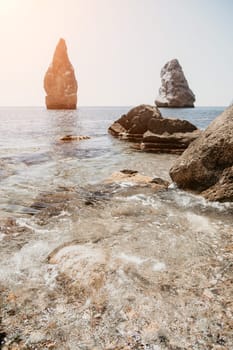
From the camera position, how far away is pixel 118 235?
5070 mm

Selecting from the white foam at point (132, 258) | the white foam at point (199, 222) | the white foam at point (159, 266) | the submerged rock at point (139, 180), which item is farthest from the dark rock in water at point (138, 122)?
the white foam at point (159, 266)

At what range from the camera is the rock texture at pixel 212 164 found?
705 cm

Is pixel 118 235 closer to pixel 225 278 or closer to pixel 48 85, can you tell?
pixel 225 278

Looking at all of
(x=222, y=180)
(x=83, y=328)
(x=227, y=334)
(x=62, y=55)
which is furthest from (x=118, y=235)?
(x=62, y=55)

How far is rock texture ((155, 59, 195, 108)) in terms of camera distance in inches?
4884

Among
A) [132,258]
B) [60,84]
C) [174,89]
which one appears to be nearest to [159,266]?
[132,258]

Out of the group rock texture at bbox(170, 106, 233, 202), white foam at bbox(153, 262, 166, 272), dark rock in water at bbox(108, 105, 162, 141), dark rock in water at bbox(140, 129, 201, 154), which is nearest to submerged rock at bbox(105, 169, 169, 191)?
rock texture at bbox(170, 106, 233, 202)

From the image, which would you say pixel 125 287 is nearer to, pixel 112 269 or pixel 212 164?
pixel 112 269

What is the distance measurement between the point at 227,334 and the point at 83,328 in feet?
4.98

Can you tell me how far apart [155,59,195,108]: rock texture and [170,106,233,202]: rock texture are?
12360 centimetres

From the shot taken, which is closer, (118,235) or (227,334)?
(227,334)

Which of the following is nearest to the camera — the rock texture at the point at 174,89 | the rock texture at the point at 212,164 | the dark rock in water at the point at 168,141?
the rock texture at the point at 212,164

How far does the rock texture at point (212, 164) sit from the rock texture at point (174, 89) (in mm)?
123597

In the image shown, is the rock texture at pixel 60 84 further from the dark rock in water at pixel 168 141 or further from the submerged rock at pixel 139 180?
the submerged rock at pixel 139 180
